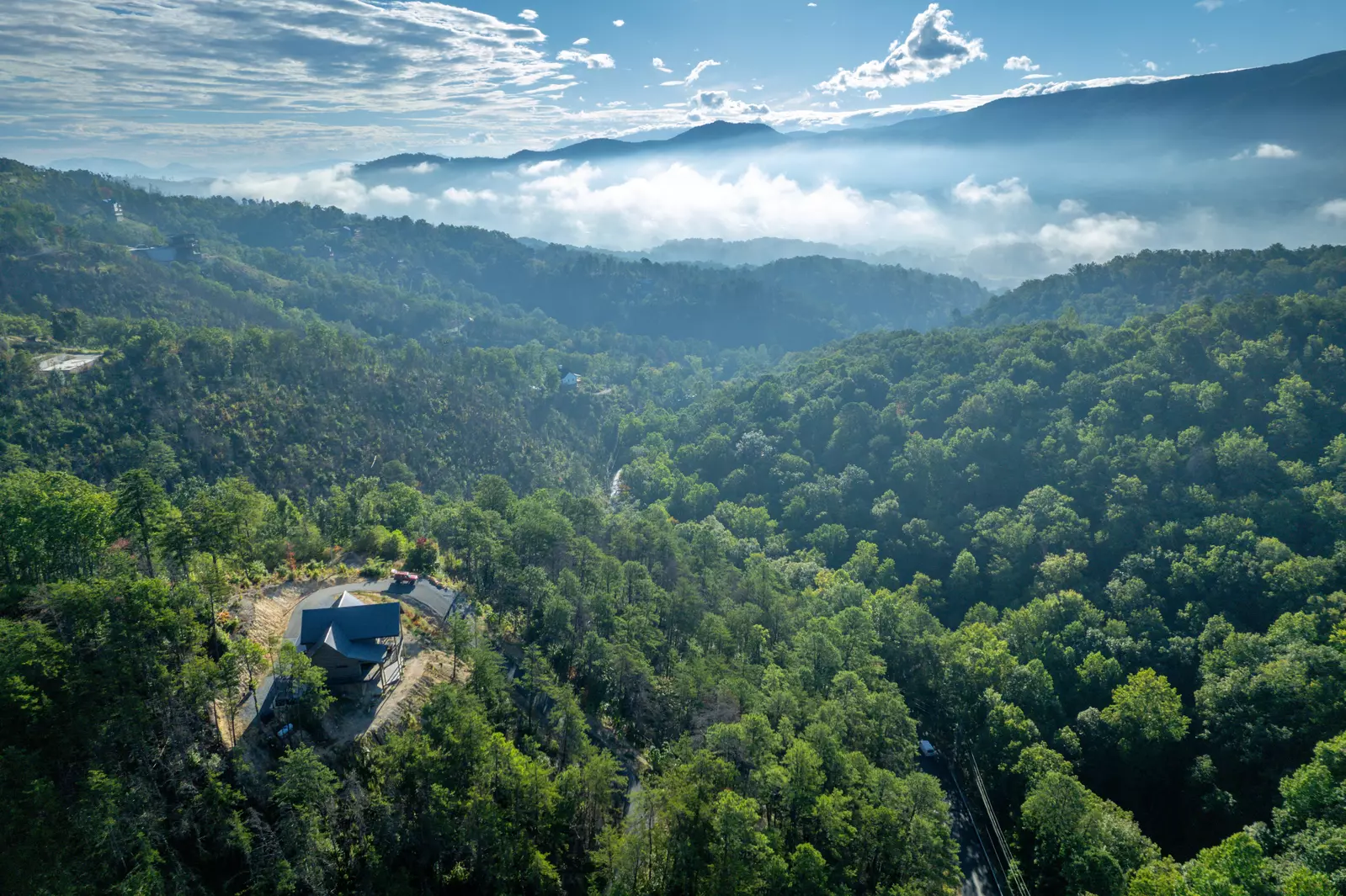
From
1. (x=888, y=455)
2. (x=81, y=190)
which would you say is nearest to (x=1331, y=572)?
(x=888, y=455)

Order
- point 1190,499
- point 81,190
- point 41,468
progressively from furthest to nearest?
1. point 81,190
2. point 1190,499
3. point 41,468

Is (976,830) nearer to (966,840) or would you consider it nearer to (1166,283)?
(966,840)

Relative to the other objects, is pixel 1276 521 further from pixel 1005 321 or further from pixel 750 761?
pixel 1005 321

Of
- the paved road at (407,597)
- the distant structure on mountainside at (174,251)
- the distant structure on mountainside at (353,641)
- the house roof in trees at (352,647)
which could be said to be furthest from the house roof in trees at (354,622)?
the distant structure on mountainside at (174,251)

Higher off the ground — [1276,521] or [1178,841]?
[1276,521]

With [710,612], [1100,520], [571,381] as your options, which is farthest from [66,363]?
[1100,520]

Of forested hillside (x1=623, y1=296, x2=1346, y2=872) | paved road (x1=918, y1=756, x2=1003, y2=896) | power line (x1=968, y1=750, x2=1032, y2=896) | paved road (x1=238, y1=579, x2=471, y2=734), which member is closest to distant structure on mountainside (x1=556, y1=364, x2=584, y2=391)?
forested hillside (x1=623, y1=296, x2=1346, y2=872)
